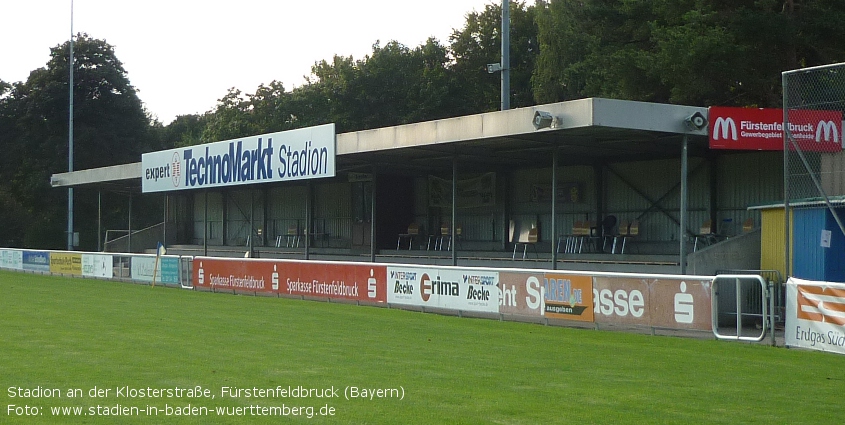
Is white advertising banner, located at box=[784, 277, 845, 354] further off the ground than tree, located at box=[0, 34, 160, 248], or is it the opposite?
tree, located at box=[0, 34, 160, 248]

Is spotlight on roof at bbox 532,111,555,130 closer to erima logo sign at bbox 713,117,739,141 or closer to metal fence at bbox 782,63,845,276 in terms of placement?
erima logo sign at bbox 713,117,739,141

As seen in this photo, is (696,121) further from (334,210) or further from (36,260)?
(36,260)

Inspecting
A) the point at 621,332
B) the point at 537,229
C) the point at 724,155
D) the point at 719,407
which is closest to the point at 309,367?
the point at 719,407

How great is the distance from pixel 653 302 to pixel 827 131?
5.29 metres

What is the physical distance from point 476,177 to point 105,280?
14.8 meters

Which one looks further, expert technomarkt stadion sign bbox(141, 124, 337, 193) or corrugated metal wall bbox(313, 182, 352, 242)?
corrugated metal wall bbox(313, 182, 352, 242)

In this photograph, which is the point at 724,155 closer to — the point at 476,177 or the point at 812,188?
the point at 812,188

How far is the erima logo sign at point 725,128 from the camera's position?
67.6 feet

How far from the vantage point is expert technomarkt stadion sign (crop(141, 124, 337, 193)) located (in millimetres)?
28969

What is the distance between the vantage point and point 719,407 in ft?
28.8

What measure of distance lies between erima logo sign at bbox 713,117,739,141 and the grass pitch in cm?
665

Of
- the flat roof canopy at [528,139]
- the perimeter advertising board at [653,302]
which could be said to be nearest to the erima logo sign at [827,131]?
the flat roof canopy at [528,139]

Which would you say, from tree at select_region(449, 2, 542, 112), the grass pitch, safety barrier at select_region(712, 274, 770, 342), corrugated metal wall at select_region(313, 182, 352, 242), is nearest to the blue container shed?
safety barrier at select_region(712, 274, 770, 342)

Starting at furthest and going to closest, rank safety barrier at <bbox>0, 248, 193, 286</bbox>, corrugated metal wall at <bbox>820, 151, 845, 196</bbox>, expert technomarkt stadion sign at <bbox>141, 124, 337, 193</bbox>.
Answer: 1. safety barrier at <bbox>0, 248, 193, 286</bbox>
2. expert technomarkt stadion sign at <bbox>141, 124, 337, 193</bbox>
3. corrugated metal wall at <bbox>820, 151, 845, 196</bbox>
